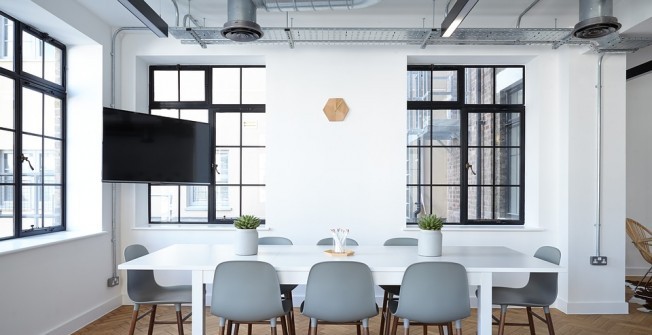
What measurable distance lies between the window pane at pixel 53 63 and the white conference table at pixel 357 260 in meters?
2.43

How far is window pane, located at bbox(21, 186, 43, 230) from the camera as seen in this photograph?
12.3 feet

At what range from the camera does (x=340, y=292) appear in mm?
2633

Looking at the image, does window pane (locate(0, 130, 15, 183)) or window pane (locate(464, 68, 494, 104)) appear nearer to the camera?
window pane (locate(0, 130, 15, 183))

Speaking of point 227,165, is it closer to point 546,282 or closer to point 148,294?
point 148,294

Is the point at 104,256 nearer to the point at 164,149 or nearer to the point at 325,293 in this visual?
the point at 164,149

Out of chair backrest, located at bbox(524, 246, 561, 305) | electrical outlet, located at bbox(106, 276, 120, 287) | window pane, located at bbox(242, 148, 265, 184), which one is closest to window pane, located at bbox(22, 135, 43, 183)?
electrical outlet, located at bbox(106, 276, 120, 287)

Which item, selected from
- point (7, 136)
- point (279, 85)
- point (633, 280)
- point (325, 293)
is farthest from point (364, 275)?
point (633, 280)

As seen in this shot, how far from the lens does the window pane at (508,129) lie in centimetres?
503

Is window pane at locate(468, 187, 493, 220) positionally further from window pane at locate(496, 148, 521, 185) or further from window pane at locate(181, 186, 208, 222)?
window pane at locate(181, 186, 208, 222)

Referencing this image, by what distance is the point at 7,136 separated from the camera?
355cm

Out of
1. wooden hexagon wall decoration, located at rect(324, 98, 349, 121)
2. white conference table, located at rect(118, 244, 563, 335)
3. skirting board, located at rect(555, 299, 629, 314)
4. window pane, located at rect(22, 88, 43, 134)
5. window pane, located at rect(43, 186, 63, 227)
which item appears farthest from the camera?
wooden hexagon wall decoration, located at rect(324, 98, 349, 121)

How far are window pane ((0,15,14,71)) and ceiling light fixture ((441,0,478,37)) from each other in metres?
3.96

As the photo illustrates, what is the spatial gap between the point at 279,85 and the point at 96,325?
325 centimetres

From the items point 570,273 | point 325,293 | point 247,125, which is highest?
point 247,125
